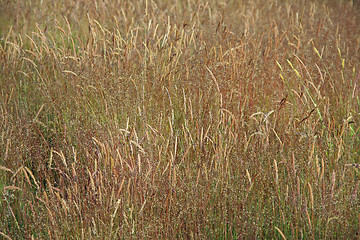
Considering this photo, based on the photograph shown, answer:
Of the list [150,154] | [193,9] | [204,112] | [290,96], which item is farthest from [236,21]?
[150,154]

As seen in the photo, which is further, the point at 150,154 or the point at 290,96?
the point at 290,96

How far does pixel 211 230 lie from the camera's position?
1.66 meters

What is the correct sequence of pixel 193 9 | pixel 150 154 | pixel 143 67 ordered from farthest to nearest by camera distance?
pixel 193 9, pixel 143 67, pixel 150 154

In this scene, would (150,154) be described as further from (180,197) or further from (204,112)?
(204,112)

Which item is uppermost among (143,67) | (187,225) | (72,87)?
(143,67)

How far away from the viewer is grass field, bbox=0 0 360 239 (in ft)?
5.41

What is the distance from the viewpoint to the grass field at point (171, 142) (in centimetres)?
165

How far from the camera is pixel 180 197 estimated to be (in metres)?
1.75

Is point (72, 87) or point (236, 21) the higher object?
point (236, 21)

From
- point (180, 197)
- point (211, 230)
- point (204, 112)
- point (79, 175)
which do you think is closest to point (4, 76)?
point (79, 175)

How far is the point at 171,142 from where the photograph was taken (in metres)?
1.84

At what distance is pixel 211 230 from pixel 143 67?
1213 mm

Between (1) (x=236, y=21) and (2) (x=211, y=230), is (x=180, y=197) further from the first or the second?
(1) (x=236, y=21)

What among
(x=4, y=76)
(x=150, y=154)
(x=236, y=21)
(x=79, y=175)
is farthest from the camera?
(x=236, y=21)
